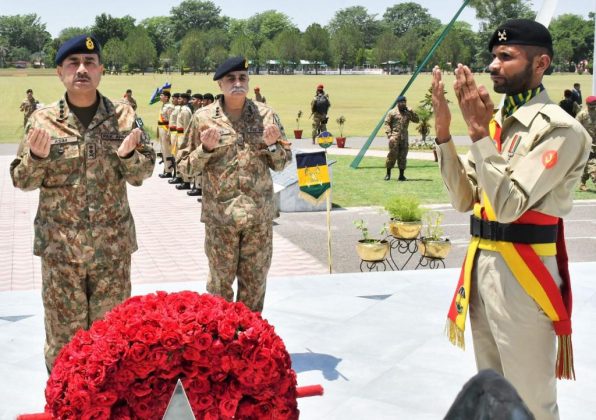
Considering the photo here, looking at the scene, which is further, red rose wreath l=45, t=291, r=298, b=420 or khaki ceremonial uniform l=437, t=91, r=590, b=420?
khaki ceremonial uniform l=437, t=91, r=590, b=420

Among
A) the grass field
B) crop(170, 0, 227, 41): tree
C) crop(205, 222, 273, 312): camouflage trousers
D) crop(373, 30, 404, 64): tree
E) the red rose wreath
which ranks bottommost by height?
the grass field

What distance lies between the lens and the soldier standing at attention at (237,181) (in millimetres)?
5523

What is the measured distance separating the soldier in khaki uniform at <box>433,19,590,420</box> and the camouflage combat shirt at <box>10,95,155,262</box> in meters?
1.88

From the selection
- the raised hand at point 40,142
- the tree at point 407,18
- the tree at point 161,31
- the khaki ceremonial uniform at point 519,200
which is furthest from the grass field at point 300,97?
the tree at point 407,18

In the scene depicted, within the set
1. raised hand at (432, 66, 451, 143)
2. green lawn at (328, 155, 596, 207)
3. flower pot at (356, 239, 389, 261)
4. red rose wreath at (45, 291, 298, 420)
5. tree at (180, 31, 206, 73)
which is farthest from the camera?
tree at (180, 31, 206, 73)

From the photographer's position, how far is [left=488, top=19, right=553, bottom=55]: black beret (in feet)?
11.4

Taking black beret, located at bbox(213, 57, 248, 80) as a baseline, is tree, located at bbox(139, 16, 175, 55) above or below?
above

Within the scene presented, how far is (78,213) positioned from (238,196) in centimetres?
129

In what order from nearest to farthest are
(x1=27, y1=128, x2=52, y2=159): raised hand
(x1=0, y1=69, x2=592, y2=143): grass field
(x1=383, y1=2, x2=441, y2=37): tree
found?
(x1=27, y1=128, x2=52, y2=159): raised hand → (x1=0, y1=69, x2=592, y2=143): grass field → (x1=383, y1=2, x2=441, y2=37): tree

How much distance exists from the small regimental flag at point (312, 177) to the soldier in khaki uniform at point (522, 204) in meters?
4.41

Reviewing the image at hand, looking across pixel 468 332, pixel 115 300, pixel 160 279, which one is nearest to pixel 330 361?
pixel 468 332

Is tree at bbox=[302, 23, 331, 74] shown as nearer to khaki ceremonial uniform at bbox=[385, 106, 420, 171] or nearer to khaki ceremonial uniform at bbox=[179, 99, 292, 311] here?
khaki ceremonial uniform at bbox=[385, 106, 420, 171]

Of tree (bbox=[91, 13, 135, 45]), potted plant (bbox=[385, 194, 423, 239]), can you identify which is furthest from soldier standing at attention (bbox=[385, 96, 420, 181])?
tree (bbox=[91, 13, 135, 45])

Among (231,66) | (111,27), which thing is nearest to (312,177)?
(231,66)
